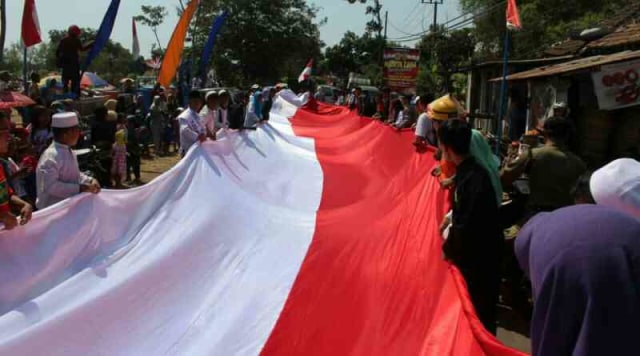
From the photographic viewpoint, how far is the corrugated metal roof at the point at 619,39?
10.5 metres

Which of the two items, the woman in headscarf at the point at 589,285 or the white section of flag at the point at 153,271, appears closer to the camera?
the woman in headscarf at the point at 589,285

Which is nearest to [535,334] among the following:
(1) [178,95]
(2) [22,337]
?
(2) [22,337]

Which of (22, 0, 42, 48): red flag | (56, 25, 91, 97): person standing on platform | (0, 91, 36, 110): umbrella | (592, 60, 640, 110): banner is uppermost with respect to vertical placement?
(22, 0, 42, 48): red flag

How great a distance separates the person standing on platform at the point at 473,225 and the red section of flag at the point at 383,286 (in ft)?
0.56

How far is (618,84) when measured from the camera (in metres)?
7.77

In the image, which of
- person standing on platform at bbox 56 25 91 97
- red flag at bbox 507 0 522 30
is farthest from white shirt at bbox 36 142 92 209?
red flag at bbox 507 0 522 30

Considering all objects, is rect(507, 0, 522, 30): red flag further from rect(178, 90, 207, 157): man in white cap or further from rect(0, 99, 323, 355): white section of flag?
rect(0, 99, 323, 355): white section of flag

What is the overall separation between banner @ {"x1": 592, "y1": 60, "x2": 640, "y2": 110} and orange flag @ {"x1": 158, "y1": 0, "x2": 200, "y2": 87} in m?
6.61

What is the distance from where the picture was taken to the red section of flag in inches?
117

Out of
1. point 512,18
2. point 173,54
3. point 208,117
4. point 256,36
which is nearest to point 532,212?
point 208,117

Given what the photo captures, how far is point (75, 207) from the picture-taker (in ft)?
13.6

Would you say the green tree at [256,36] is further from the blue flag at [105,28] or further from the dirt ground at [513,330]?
the dirt ground at [513,330]

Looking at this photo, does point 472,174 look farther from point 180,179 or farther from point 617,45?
point 617,45

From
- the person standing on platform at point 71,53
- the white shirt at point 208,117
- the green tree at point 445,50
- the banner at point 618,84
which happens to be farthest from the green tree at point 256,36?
the banner at point 618,84
